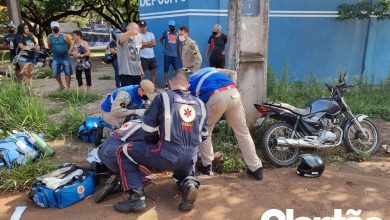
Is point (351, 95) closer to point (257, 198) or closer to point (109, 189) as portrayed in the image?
point (257, 198)

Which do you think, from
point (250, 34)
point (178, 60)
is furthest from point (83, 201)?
point (178, 60)

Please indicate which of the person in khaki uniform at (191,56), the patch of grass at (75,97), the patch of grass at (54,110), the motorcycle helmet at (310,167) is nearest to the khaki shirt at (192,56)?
the person in khaki uniform at (191,56)

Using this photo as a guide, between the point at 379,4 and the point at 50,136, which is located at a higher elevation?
the point at 379,4

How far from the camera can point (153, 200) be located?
13.2ft

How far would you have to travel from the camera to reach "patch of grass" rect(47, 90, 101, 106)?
7.85 m

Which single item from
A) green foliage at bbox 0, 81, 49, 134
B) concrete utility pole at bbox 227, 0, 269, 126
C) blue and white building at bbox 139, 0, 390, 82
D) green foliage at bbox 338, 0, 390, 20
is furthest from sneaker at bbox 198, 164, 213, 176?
green foliage at bbox 338, 0, 390, 20

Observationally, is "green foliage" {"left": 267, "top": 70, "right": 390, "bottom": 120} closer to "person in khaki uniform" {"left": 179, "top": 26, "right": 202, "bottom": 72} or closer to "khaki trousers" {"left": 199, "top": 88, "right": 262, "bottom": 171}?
"person in khaki uniform" {"left": 179, "top": 26, "right": 202, "bottom": 72}

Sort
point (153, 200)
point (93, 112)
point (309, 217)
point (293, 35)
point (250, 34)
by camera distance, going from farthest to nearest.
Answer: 1. point (293, 35)
2. point (93, 112)
3. point (250, 34)
4. point (153, 200)
5. point (309, 217)

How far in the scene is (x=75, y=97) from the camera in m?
8.07

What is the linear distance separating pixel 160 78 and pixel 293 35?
156 inches

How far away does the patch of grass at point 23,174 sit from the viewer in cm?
423

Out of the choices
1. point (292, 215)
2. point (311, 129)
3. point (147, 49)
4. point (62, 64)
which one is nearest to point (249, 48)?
point (311, 129)

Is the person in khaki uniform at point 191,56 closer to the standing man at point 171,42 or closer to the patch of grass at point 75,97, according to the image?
the standing man at point 171,42

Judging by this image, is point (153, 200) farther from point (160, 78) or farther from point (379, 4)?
point (379, 4)
